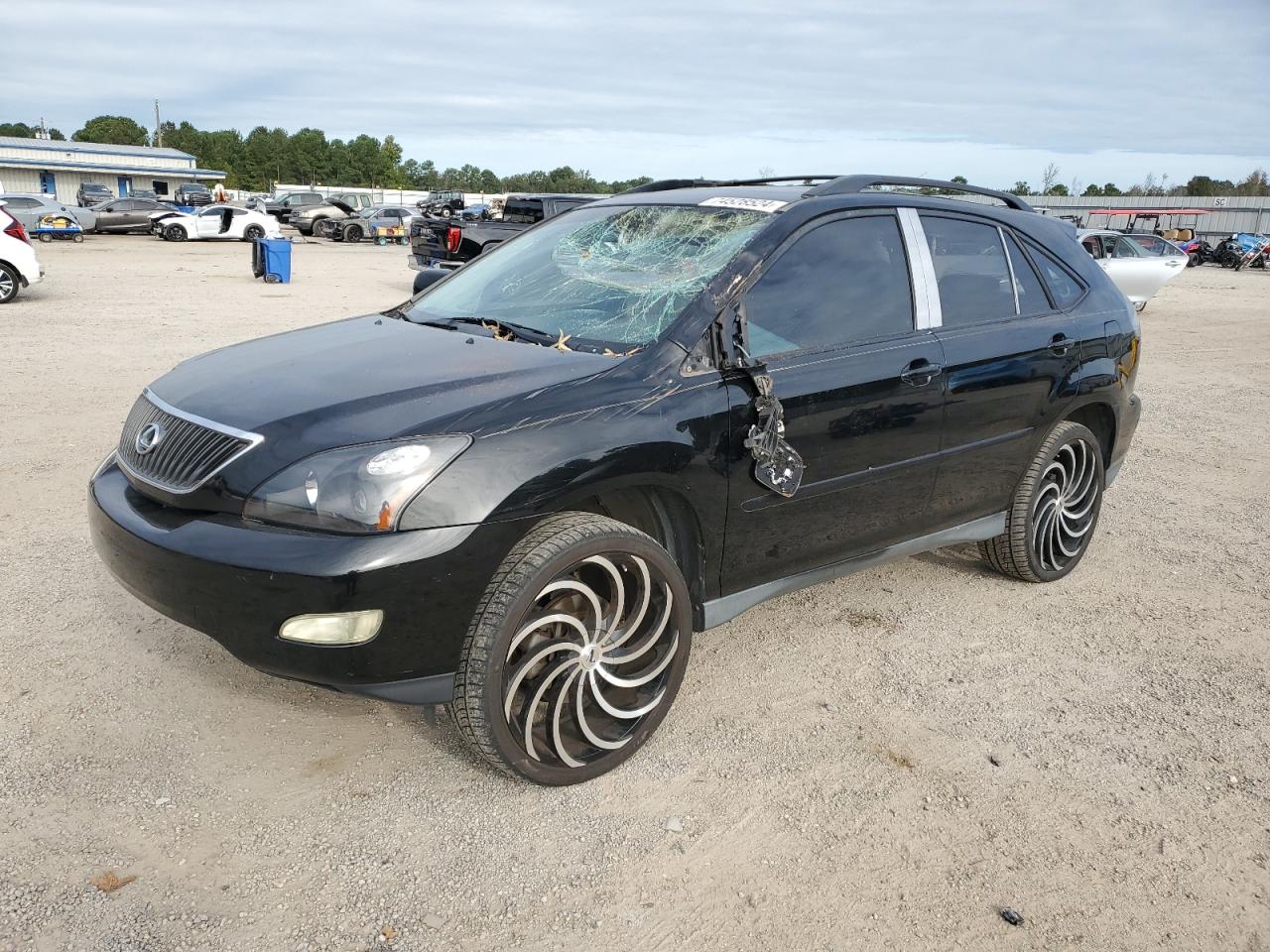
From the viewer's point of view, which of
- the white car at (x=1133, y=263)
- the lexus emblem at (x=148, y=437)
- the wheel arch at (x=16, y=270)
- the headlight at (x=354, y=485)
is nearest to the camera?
the headlight at (x=354, y=485)

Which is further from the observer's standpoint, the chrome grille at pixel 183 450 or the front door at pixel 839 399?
the front door at pixel 839 399

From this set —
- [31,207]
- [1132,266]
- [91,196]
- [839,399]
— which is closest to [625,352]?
[839,399]

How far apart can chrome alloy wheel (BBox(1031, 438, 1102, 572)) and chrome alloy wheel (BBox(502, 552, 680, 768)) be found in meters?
2.32

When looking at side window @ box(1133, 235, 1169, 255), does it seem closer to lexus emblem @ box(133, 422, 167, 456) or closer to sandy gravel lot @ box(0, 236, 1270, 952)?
sandy gravel lot @ box(0, 236, 1270, 952)

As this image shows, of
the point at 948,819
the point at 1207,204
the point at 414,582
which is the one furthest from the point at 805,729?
the point at 1207,204

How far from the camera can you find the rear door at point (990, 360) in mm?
3980

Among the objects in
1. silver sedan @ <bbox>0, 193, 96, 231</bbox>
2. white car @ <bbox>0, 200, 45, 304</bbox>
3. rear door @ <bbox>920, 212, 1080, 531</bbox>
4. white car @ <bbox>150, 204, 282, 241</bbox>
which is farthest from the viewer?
white car @ <bbox>150, 204, 282, 241</bbox>

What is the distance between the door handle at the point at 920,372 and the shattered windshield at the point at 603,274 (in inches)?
30.9

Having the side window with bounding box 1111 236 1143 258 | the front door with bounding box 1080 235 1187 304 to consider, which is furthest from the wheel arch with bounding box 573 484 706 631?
the side window with bounding box 1111 236 1143 258

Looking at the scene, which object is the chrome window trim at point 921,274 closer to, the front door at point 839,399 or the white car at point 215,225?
the front door at point 839,399

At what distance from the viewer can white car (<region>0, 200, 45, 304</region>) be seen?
553 inches

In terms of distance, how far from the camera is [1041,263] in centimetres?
455

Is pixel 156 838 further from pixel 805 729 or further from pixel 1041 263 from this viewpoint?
pixel 1041 263

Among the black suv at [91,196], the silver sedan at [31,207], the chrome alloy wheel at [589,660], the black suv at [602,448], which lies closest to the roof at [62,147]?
the black suv at [91,196]
